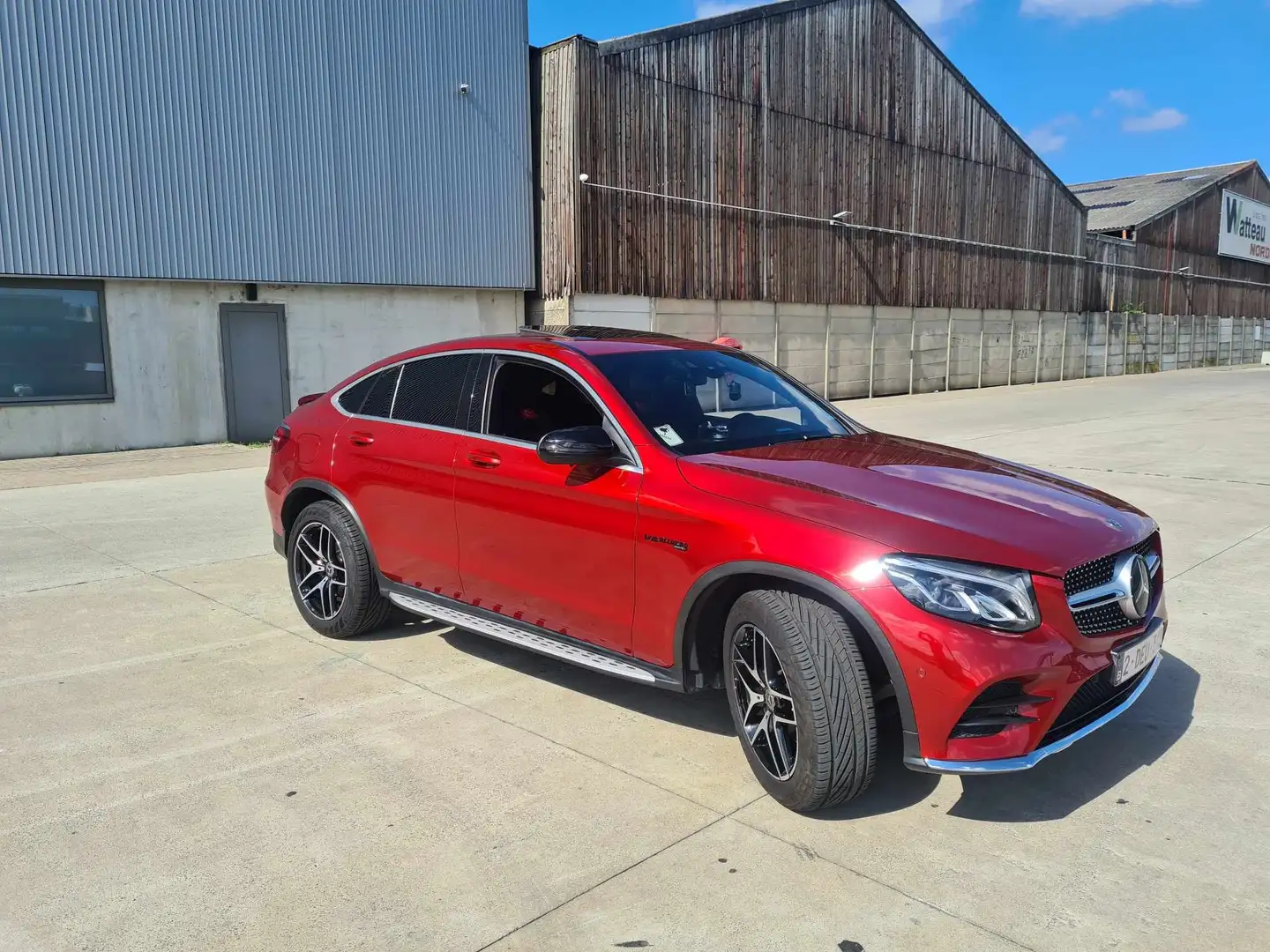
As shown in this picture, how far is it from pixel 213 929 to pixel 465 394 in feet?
8.52

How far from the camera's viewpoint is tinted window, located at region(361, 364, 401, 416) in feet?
17.0

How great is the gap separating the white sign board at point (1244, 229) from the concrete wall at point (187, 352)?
1623 inches

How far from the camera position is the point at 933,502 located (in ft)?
11.2

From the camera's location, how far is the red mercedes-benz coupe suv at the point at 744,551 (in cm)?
307

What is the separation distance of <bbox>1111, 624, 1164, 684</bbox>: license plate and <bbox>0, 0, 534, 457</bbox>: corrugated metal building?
14869 mm

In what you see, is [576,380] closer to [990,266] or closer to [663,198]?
[663,198]

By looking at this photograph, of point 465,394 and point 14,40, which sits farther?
point 14,40

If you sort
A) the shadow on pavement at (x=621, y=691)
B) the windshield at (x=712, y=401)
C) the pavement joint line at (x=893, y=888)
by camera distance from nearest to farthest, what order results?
the pavement joint line at (x=893, y=888) → the windshield at (x=712, y=401) → the shadow on pavement at (x=621, y=691)

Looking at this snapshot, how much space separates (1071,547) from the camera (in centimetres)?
326

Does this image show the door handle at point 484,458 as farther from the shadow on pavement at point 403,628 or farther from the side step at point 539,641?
the shadow on pavement at point 403,628

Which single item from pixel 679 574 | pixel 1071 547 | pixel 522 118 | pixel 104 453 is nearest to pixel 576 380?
pixel 679 574

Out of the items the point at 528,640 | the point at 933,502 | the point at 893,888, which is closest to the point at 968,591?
the point at 933,502

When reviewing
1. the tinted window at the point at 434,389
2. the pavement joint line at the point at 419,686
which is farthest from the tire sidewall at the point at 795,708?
the tinted window at the point at 434,389

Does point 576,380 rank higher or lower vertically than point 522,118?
lower
